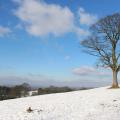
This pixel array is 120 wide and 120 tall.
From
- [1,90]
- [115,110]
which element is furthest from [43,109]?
[1,90]

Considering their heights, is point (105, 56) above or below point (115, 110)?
above

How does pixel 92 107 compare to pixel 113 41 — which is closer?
pixel 92 107

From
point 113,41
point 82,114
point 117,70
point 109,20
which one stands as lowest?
point 82,114

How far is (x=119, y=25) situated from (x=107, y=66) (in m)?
7.39

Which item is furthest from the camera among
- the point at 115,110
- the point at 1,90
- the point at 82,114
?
the point at 1,90

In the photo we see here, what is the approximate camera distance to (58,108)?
2069cm

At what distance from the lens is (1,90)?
10675 centimetres

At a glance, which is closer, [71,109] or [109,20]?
[71,109]

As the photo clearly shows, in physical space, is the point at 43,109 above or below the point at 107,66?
below

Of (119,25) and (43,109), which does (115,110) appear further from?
A: (119,25)

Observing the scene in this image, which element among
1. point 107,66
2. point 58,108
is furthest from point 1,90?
point 58,108

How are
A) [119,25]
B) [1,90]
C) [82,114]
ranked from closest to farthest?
[82,114] < [119,25] < [1,90]

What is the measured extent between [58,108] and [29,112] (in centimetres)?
271

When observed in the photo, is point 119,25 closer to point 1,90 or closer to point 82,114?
point 82,114
